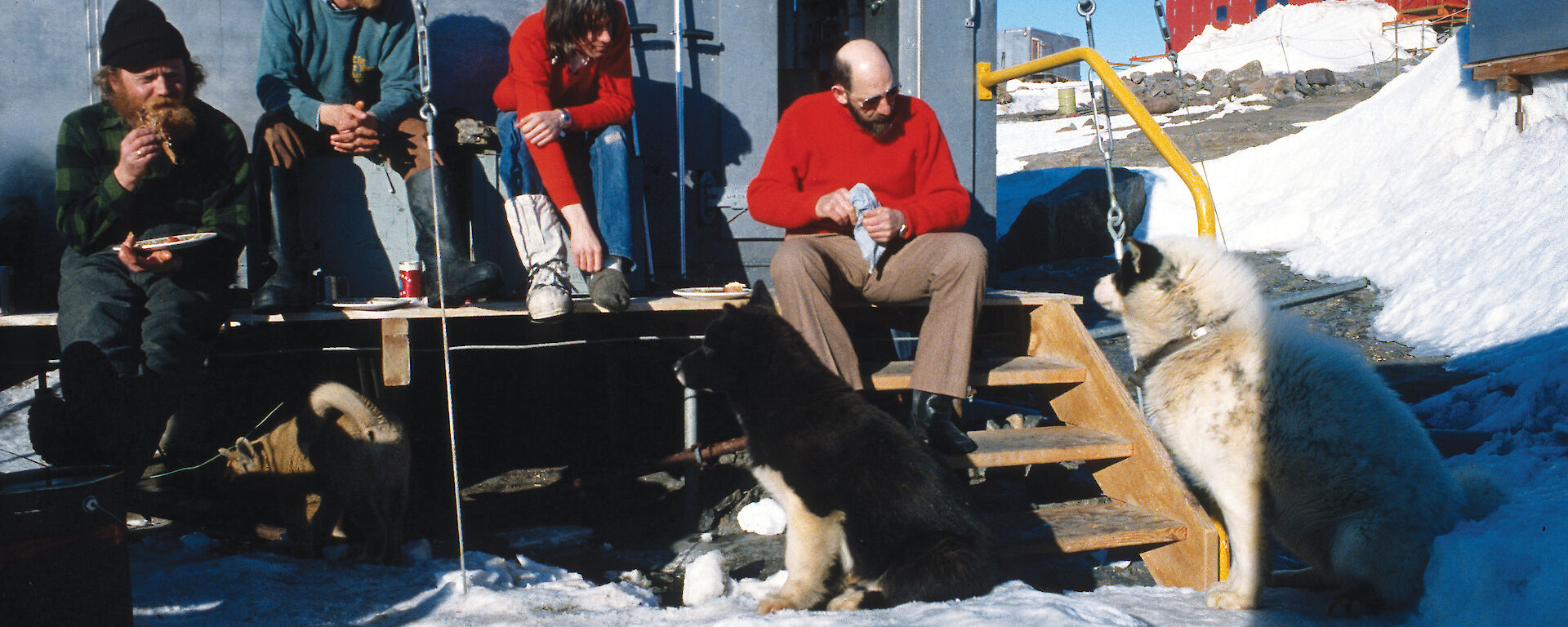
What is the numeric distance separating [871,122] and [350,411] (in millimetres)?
2380

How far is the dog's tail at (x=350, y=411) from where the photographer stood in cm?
323

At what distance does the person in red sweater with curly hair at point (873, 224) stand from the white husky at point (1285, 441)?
0.66 meters

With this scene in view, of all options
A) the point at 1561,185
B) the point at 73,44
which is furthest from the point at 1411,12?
the point at 73,44

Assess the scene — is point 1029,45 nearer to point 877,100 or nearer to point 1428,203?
point 1428,203

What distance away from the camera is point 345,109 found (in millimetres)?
3639

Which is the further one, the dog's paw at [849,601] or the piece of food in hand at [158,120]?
the piece of food in hand at [158,120]

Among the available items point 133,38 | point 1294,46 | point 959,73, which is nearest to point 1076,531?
point 959,73

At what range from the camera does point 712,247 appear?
496 centimetres

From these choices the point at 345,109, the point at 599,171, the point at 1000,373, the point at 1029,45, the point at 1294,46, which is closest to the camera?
the point at 1000,373

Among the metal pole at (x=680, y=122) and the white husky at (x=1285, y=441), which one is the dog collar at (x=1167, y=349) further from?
the metal pole at (x=680, y=122)

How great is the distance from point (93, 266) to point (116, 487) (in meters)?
1.19

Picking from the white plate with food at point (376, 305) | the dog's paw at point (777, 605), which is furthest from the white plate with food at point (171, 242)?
the dog's paw at point (777, 605)

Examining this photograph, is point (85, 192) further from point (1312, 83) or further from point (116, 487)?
point (1312, 83)

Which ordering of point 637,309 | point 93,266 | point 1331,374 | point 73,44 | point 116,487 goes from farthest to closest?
point 73,44, point 637,309, point 93,266, point 1331,374, point 116,487
